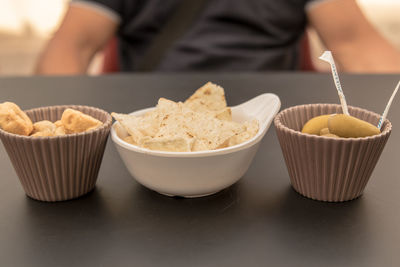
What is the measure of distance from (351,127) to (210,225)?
0.70ft

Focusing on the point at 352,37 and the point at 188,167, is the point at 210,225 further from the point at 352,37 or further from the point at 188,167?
the point at 352,37

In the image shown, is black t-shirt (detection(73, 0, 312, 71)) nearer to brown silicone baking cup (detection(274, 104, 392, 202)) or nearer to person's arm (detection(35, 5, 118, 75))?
person's arm (detection(35, 5, 118, 75))

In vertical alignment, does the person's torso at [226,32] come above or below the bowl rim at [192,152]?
below

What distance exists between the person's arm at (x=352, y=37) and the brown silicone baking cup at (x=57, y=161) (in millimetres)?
1160

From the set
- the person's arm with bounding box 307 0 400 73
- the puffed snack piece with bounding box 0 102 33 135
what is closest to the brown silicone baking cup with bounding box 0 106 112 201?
the puffed snack piece with bounding box 0 102 33 135

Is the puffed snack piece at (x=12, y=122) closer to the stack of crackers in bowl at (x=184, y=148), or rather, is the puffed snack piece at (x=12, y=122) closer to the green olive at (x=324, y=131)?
the stack of crackers in bowl at (x=184, y=148)

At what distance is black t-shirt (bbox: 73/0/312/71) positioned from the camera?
1.61 meters

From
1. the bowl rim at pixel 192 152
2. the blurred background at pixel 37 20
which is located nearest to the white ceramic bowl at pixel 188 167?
the bowl rim at pixel 192 152

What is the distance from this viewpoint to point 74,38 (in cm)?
170

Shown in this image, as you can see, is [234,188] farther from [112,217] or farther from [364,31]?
[364,31]

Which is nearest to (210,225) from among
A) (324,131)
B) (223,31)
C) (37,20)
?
(324,131)

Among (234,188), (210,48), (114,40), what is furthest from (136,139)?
(114,40)

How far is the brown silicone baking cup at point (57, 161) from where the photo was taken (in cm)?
61

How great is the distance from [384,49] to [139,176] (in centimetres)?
121
